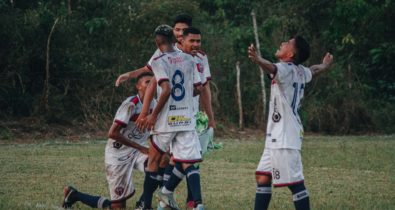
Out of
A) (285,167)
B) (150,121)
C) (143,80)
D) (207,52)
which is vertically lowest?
(285,167)

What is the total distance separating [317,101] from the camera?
2314cm

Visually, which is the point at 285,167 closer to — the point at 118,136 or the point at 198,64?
the point at 118,136

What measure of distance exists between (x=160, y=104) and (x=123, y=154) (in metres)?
1.14

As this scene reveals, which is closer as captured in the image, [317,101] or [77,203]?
[77,203]

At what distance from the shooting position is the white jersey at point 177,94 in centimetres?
904

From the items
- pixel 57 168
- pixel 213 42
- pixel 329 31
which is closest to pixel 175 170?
pixel 57 168

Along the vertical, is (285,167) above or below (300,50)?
below

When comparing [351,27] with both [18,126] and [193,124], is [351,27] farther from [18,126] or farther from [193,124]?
[193,124]

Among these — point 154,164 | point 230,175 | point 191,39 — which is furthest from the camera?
point 230,175

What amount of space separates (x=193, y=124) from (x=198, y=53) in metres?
1.32

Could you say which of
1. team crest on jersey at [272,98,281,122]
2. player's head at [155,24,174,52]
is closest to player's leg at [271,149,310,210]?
team crest on jersey at [272,98,281,122]

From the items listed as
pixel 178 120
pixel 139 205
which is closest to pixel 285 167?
pixel 178 120

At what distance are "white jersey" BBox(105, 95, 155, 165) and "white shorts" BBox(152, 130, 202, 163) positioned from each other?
1.44 ft

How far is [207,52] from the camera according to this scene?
22.6 m
